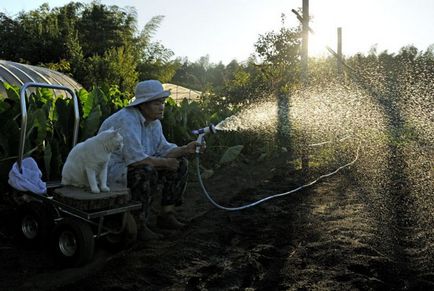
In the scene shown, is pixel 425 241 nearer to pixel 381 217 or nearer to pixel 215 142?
pixel 381 217

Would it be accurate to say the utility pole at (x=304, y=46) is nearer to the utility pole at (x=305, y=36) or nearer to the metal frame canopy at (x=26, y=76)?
the utility pole at (x=305, y=36)

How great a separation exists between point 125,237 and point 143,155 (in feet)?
1.98

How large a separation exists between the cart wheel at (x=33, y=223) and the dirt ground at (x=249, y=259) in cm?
10

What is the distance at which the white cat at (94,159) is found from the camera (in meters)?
2.80

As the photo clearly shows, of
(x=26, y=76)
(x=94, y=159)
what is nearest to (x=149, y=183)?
(x=94, y=159)

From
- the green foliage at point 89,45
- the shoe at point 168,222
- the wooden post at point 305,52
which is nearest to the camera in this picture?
the shoe at point 168,222

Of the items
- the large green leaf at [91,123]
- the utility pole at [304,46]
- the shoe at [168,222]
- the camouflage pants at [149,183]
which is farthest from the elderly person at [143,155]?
the utility pole at [304,46]

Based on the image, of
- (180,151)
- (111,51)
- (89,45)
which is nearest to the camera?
(180,151)

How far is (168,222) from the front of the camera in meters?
3.69

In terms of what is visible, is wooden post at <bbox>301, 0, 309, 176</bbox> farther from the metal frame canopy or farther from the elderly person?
the metal frame canopy

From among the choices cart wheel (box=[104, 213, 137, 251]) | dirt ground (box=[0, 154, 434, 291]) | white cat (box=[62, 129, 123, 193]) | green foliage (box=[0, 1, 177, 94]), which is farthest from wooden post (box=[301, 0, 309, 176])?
green foliage (box=[0, 1, 177, 94])

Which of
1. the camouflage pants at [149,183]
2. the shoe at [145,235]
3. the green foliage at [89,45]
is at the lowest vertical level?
the shoe at [145,235]

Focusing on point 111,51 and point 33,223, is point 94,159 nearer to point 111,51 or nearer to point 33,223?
point 33,223

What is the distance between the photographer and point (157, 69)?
23.8 meters
